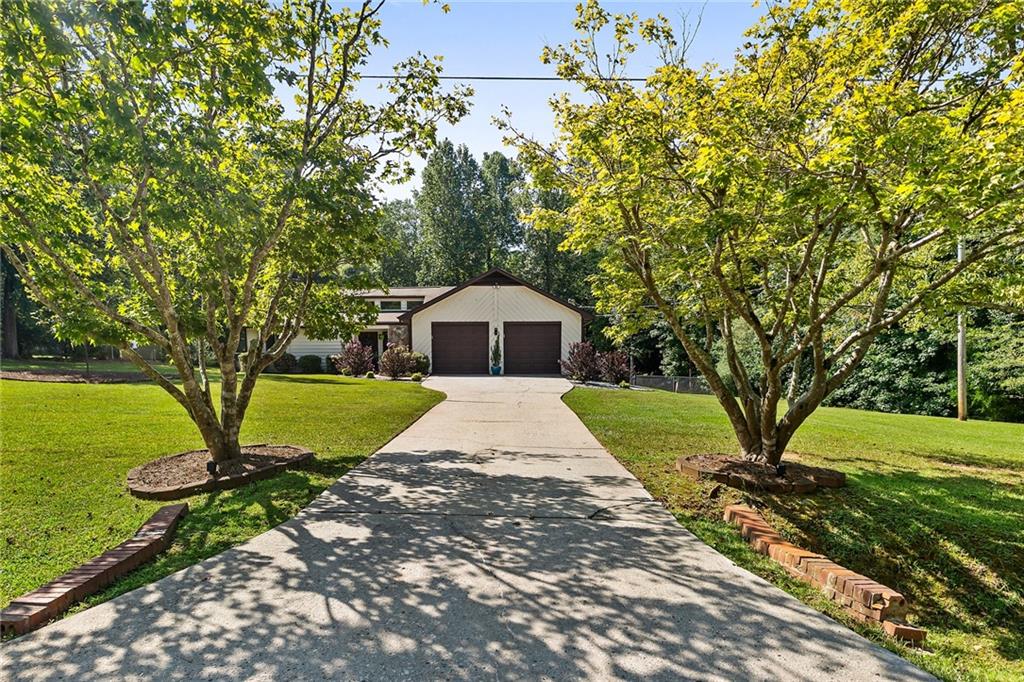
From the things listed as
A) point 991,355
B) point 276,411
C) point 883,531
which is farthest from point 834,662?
point 991,355

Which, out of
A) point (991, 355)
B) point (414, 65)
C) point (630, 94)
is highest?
point (414, 65)

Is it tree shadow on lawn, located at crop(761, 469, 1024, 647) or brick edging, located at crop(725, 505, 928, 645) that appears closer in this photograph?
brick edging, located at crop(725, 505, 928, 645)

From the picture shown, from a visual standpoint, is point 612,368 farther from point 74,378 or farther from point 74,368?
point 74,368

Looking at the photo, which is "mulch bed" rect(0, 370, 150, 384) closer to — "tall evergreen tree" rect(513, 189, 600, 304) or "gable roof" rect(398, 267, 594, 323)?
"gable roof" rect(398, 267, 594, 323)

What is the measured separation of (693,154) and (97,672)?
6201mm

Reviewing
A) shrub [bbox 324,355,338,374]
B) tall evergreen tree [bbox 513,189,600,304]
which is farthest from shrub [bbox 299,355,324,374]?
tall evergreen tree [bbox 513,189,600,304]

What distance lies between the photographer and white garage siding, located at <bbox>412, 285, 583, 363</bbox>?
24234 millimetres

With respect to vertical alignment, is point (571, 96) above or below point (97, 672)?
above

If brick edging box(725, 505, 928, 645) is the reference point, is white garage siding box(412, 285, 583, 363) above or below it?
above

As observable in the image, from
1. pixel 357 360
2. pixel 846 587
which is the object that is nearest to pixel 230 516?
pixel 846 587

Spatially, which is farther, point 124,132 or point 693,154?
point 693,154

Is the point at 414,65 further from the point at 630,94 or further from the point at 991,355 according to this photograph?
the point at 991,355

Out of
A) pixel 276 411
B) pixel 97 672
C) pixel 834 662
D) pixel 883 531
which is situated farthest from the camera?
pixel 276 411

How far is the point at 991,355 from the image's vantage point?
14.8 metres
